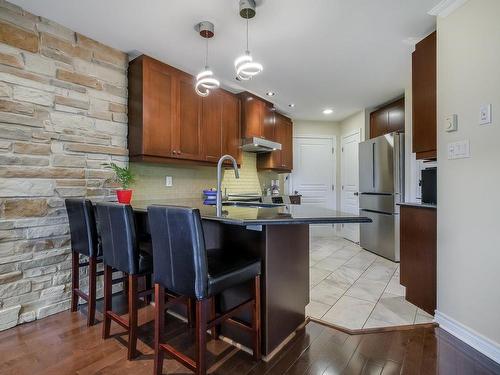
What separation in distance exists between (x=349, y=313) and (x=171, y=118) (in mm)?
2555

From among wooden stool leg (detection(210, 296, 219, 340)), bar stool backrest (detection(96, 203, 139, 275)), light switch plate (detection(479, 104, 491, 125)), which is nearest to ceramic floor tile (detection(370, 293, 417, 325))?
wooden stool leg (detection(210, 296, 219, 340))

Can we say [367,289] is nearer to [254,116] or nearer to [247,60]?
[247,60]

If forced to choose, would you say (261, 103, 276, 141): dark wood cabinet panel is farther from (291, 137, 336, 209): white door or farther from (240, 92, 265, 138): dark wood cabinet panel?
(291, 137, 336, 209): white door

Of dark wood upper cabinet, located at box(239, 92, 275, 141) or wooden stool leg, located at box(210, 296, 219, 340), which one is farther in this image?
dark wood upper cabinet, located at box(239, 92, 275, 141)

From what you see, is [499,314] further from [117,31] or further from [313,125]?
[313,125]

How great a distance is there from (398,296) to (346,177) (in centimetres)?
302

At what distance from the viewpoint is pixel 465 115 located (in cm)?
183

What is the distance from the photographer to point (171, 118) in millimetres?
2926

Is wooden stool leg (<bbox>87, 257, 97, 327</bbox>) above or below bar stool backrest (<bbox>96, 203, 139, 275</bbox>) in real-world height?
below

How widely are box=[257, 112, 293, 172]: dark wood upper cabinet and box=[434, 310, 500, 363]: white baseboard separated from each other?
3.12 m

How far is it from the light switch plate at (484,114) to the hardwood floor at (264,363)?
1450mm

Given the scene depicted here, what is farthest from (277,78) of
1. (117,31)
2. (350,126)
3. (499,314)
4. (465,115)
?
(499,314)

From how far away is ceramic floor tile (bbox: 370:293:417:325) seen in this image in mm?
2070

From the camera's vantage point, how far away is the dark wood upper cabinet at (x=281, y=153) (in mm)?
4602
